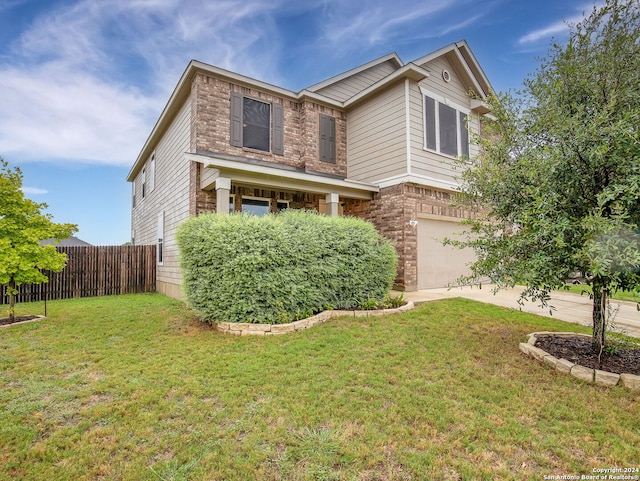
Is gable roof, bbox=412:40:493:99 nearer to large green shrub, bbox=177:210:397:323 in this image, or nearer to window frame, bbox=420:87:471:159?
window frame, bbox=420:87:471:159

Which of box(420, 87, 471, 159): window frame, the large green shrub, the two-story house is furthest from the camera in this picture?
box(420, 87, 471, 159): window frame

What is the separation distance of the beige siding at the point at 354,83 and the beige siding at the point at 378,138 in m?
1.07

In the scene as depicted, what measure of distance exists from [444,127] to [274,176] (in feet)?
20.7

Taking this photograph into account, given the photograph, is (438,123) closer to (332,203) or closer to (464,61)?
(464,61)

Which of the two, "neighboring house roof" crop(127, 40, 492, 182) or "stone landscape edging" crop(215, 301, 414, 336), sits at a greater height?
"neighboring house roof" crop(127, 40, 492, 182)

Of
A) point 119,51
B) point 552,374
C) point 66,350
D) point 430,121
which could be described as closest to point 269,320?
point 66,350

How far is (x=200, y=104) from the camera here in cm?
888

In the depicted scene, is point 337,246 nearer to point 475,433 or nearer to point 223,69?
point 475,433

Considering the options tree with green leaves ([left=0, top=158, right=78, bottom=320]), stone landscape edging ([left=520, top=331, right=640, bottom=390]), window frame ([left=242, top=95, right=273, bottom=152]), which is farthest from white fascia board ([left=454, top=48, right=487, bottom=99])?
tree with green leaves ([left=0, top=158, right=78, bottom=320])

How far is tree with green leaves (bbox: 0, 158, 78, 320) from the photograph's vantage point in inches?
243

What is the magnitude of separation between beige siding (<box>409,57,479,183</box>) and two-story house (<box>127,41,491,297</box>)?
0.04 m

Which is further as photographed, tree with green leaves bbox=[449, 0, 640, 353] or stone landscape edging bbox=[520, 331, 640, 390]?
stone landscape edging bbox=[520, 331, 640, 390]

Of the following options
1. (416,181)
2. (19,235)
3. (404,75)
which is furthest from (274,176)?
(19,235)

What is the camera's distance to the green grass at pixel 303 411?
220 centimetres
